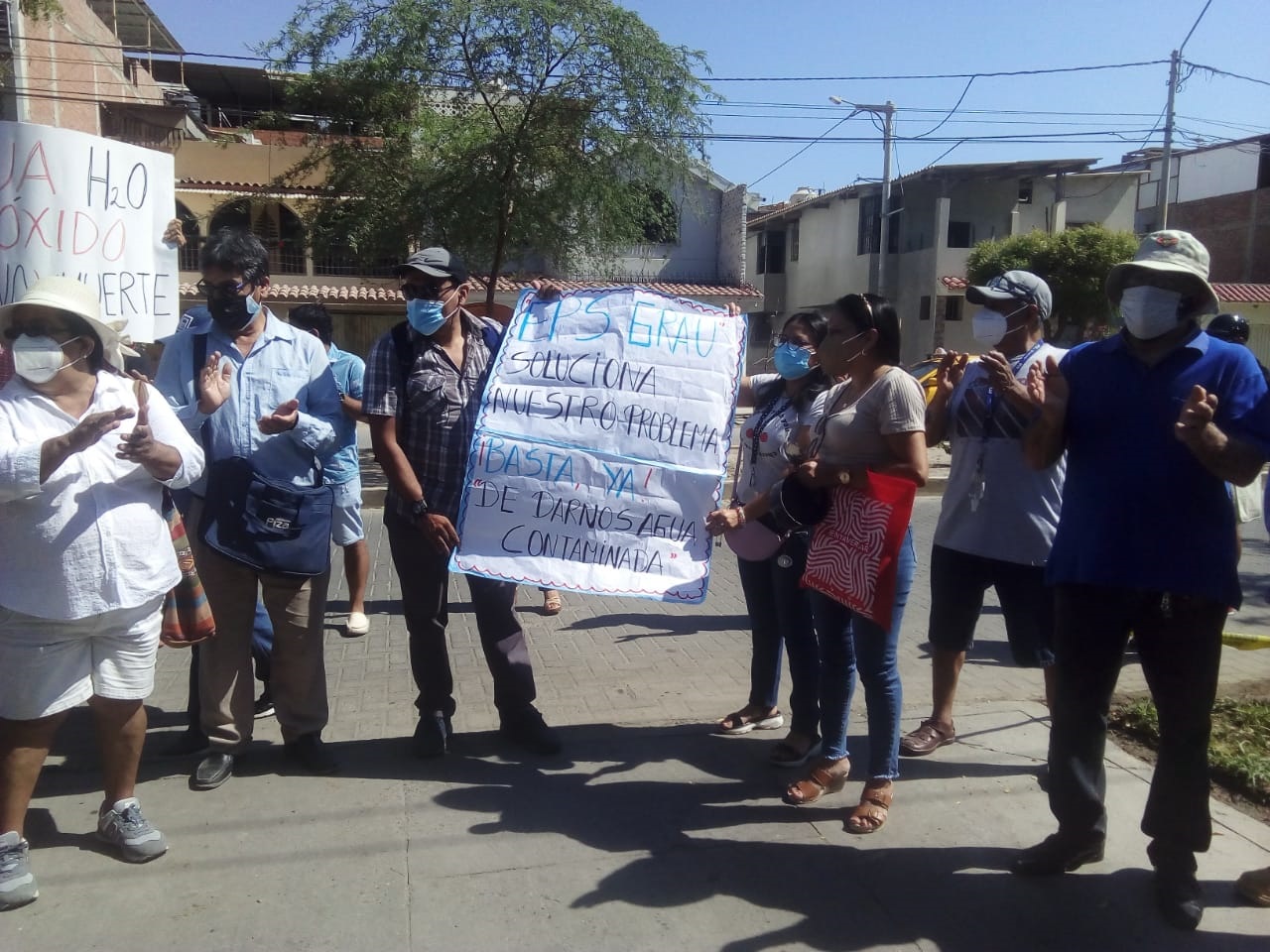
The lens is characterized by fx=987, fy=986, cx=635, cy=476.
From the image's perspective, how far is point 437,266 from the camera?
3.77m

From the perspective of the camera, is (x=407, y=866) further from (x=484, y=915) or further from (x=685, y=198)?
(x=685, y=198)

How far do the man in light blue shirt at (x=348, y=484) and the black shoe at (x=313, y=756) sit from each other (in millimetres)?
1444

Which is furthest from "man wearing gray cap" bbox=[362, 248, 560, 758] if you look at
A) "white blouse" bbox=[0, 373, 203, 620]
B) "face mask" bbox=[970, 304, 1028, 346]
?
"face mask" bbox=[970, 304, 1028, 346]

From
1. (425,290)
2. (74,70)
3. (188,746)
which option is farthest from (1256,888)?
(74,70)

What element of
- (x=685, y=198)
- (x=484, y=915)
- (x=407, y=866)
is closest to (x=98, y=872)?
(x=407, y=866)

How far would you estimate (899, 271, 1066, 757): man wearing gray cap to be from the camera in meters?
3.69

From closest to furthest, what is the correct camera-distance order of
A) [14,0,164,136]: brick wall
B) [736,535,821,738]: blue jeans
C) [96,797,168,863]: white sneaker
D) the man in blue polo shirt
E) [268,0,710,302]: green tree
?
1. the man in blue polo shirt
2. [96,797,168,863]: white sneaker
3. [736,535,821,738]: blue jeans
4. [268,0,710,302]: green tree
5. [14,0,164,136]: brick wall

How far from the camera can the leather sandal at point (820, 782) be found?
358cm

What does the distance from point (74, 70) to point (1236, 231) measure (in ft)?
112

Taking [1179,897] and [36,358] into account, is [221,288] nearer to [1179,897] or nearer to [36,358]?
[36,358]

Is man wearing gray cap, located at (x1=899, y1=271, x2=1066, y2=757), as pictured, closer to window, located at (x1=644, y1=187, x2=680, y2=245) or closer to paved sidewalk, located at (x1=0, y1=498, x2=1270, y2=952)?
paved sidewalk, located at (x1=0, y1=498, x2=1270, y2=952)

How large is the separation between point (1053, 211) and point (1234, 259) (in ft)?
24.3

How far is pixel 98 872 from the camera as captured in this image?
314cm

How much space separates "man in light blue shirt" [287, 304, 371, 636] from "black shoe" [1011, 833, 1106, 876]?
140 inches
